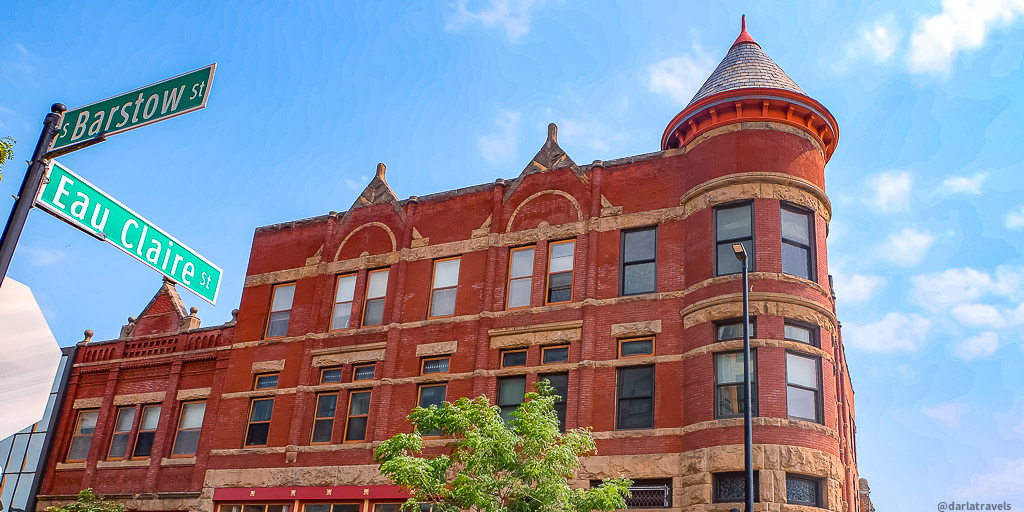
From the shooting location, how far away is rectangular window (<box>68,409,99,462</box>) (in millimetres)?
35625

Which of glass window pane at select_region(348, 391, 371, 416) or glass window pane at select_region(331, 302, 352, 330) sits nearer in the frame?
glass window pane at select_region(348, 391, 371, 416)

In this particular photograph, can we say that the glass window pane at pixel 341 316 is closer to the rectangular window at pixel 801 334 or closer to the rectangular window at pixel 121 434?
the rectangular window at pixel 121 434

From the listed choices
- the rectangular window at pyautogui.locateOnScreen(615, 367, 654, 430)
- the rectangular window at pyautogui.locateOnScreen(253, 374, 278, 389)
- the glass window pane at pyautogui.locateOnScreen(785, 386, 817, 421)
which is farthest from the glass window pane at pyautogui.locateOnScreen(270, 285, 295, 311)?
the glass window pane at pyautogui.locateOnScreen(785, 386, 817, 421)

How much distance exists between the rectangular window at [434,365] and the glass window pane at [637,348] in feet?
19.9

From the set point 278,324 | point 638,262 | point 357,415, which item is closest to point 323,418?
point 357,415

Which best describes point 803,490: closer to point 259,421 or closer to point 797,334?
point 797,334

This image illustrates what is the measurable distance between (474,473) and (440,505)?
3.50ft

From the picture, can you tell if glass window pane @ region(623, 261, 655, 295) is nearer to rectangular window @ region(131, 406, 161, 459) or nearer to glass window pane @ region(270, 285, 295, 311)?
glass window pane @ region(270, 285, 295, 311)

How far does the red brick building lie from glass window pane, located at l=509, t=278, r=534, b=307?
0.05 meters

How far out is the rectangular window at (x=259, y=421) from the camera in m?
31.1

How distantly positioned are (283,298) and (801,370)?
1897 centimetres

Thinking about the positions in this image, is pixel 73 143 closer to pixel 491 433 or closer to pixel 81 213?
pixel 81 213

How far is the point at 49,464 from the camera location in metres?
35.6

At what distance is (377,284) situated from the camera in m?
31.8
